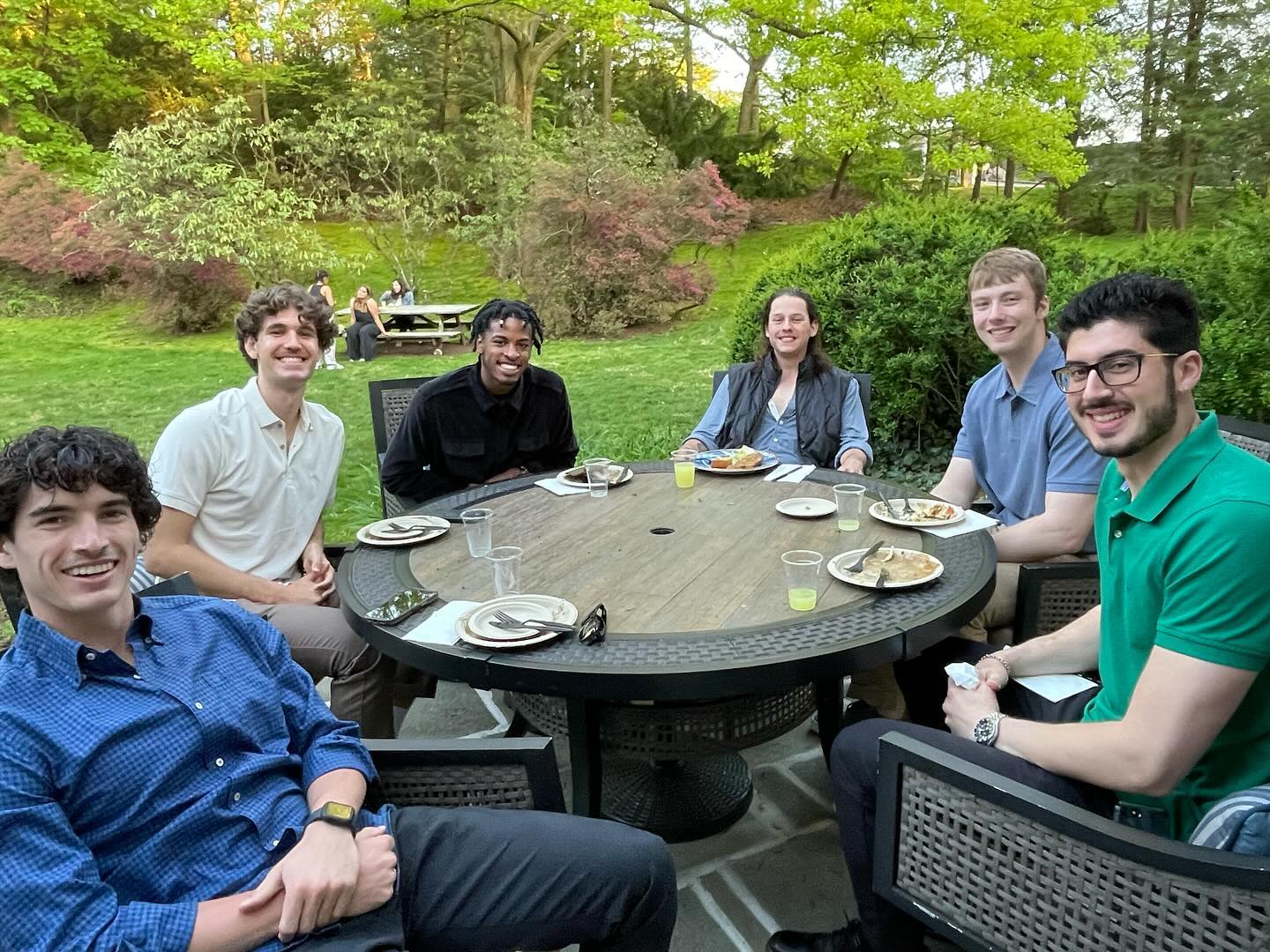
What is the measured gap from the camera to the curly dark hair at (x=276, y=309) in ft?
8.52

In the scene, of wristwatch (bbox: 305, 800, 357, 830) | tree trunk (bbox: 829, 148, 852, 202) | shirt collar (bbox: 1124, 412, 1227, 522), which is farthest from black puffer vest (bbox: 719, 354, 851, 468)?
tree trunk (bbox: 829, 148, 852, 202)

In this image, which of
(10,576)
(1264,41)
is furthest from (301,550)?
(1264,41)

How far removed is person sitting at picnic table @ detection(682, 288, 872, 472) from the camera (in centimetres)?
347

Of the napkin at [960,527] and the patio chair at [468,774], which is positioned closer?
the patio chair at [468,774]

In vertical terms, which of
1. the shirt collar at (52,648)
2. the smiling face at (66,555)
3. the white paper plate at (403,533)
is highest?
the smiling face at (66,555)

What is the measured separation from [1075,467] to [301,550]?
2.43 metres

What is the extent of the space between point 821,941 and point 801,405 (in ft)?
7.23

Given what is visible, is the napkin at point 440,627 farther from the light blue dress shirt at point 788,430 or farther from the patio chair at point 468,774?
the light blue dress shirt at point 788,430

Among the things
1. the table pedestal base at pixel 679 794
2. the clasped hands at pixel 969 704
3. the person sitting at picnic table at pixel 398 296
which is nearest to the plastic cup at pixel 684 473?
the table pedestal base at pixel 679 794

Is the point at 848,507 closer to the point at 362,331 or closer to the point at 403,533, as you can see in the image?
the point at 403,533

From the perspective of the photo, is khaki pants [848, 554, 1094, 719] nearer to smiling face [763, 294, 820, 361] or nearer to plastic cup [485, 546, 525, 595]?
plastic cup [485, 546, 525, 595]

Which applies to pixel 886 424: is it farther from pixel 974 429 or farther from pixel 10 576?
pixel 10 576

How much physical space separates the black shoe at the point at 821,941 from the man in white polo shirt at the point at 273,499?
122 cm

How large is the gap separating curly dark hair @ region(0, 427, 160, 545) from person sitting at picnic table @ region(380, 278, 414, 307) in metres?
11.1
